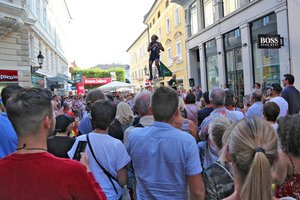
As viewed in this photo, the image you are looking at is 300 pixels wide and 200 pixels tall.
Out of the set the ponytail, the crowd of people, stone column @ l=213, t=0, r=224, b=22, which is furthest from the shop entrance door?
the ponytail

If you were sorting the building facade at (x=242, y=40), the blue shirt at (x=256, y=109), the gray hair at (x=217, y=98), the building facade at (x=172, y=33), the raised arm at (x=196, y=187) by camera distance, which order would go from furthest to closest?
the building facade at (x=172, y=33) < the building facade at (x=242, y=40) < the blue shirt at (x=256, y=109) < the gray hair at (x=217, y=98) < the raised arm at (x=196, y=187)

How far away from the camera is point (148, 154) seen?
2.95m

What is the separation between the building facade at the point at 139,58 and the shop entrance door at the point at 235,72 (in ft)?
87.4

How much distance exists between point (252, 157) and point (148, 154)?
1.31 metres

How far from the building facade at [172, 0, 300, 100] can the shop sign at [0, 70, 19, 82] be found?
35.9 feet

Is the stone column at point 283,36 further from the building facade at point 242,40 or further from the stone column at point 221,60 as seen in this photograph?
the stone column at point 221,60

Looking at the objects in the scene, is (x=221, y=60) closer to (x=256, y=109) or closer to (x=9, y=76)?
(x=9, y=76)

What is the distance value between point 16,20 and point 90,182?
16.0 metres

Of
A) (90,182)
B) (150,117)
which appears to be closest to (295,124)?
(90,182)

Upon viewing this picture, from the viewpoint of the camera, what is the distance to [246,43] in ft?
50.4

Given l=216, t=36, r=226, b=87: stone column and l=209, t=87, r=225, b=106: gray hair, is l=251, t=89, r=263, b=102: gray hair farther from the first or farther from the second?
l=216, t=36, r=226, b=87: stone column

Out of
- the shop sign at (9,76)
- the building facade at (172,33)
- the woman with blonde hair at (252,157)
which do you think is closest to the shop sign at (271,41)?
the woman with blonde hair at (252,157)

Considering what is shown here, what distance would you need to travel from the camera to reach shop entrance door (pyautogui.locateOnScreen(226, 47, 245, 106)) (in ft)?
54.4

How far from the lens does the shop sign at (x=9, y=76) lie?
53.6 feet
